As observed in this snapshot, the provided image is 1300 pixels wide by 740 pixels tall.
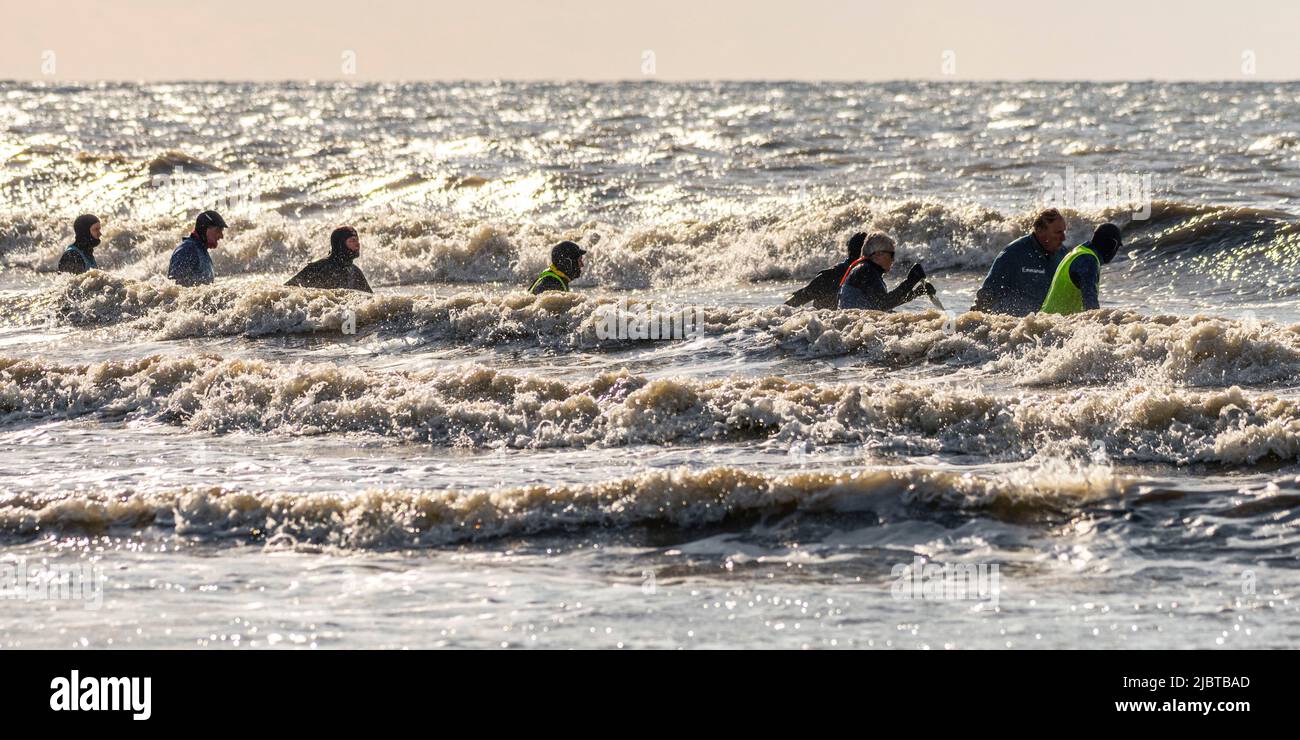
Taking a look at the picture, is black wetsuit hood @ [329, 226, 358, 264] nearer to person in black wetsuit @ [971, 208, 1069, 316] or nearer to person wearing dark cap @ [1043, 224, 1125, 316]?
person in black wetsuit @ [971, 208, 1069, 316]

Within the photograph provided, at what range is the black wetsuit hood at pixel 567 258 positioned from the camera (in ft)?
49.8

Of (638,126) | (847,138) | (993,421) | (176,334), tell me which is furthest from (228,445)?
(638,126)

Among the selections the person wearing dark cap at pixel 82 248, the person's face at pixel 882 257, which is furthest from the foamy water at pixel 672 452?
the person's face at pixel 882 257

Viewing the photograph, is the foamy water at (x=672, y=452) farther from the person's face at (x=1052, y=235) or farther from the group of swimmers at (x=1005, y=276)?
the person's face at (x=1052, y=235)

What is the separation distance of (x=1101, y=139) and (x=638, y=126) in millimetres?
16762

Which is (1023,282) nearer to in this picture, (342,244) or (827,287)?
(827,287)

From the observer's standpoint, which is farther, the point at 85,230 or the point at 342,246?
the point at 85,230

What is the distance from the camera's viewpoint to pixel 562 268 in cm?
1531

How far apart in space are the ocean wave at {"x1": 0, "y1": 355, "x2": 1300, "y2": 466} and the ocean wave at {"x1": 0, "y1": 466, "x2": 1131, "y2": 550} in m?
1.27

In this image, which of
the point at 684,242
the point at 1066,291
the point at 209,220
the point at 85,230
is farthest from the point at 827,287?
the point at 684,242

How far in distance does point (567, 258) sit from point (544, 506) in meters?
7.06

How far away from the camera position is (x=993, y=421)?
10102mm

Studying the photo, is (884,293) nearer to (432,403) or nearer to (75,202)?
(432,403)
